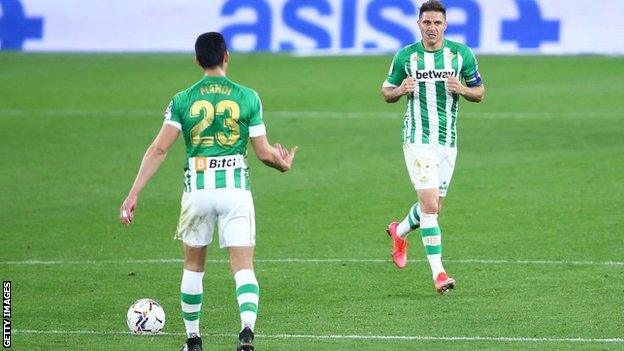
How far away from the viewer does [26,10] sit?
31.1 m

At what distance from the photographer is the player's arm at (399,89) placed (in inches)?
468

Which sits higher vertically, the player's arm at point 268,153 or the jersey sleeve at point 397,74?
the jersey sleeve at point 397,74

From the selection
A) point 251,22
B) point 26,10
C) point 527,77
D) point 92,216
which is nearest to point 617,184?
point 92,216

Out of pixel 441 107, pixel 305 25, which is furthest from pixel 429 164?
pixel 305 25

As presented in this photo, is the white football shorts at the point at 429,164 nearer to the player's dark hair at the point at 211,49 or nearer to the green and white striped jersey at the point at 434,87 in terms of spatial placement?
the green and white striped jersey at the point at 434,87

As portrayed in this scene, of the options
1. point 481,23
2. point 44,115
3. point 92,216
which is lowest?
point 92,216

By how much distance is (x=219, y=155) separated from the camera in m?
9.15

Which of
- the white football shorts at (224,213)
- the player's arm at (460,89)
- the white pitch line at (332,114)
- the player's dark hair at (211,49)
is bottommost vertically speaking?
the white football shorts at (224,213)

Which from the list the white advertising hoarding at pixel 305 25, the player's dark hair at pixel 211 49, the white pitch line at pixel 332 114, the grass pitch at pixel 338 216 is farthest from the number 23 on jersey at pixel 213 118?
the white advertising hoarding at pixel 305 25

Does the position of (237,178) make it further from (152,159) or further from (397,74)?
(397,74)

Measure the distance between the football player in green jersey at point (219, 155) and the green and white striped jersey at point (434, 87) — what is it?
3.07 m

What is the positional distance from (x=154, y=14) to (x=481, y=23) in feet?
23.3

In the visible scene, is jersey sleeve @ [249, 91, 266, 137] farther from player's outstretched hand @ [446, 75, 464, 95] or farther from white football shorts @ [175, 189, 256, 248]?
player's outstretched hand @ [446, 75, 464, 95]

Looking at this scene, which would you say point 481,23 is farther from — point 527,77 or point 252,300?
Result: point 252,300
